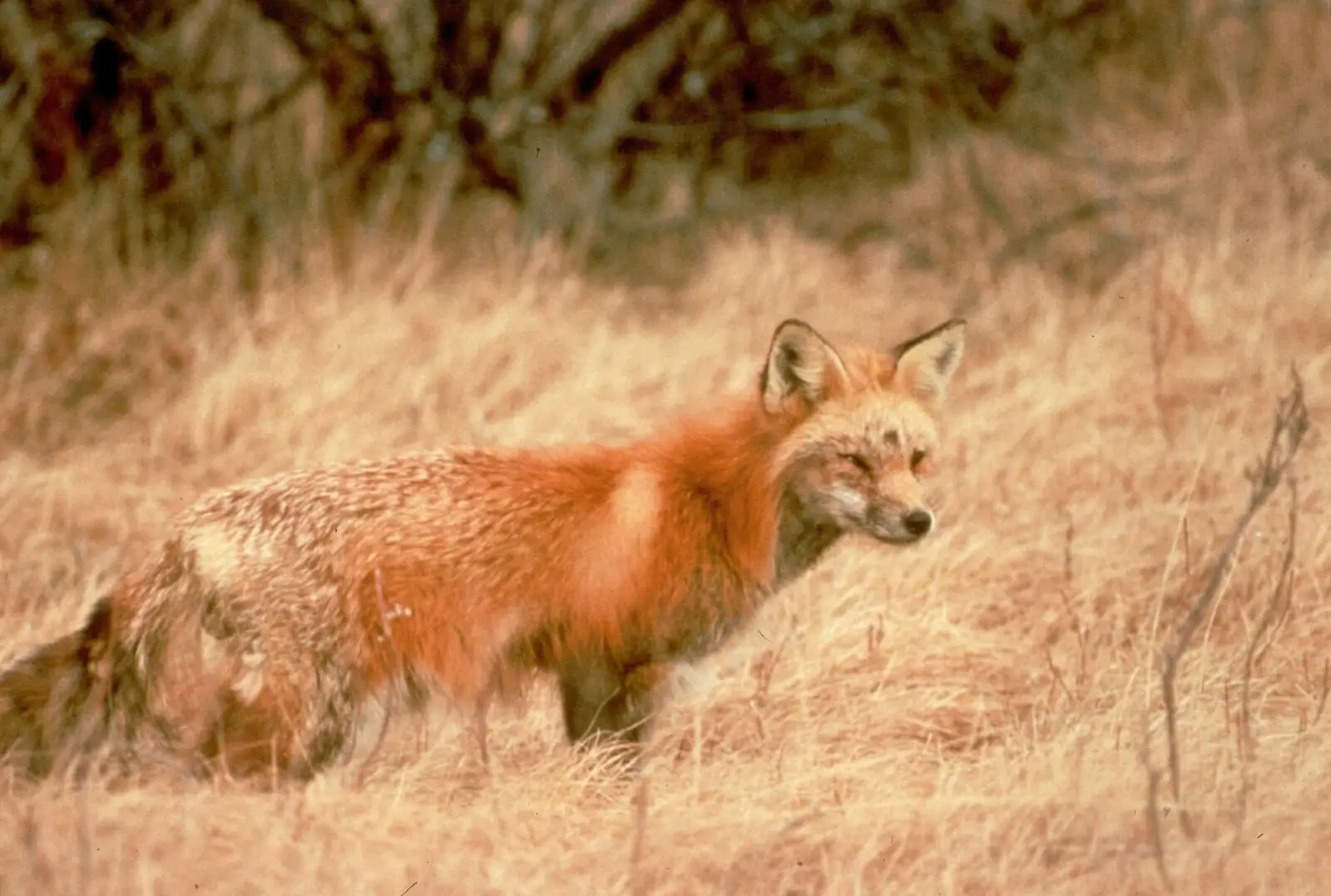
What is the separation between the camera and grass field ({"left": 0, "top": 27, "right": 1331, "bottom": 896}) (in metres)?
4.48

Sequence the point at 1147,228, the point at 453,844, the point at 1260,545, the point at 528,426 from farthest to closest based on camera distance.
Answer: the point at 1147,228, the point at 528,426, the point at 1260,545, the point at 453,844

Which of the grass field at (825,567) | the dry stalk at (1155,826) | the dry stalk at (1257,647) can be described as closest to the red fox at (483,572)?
the grass field at (825,567)

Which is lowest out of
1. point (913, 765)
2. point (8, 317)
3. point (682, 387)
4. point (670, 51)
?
point (913, 765)

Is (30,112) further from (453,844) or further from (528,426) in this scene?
(453,844)

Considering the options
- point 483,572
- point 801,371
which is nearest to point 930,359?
point 801,371

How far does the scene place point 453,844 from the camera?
14.9 ft

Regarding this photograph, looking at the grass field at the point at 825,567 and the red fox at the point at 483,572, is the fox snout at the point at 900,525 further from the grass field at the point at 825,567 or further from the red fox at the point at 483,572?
the grass field at the point at 825,567

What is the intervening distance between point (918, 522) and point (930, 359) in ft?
2.07

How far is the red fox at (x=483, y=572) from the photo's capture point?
16.5 feet

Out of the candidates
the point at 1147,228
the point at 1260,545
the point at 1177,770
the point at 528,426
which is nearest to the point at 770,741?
the point at 1177,770

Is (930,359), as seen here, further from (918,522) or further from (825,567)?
(825,567)

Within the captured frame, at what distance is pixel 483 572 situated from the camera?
209 inches

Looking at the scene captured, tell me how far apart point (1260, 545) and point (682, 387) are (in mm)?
2903

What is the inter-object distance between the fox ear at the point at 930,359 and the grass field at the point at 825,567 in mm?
735
